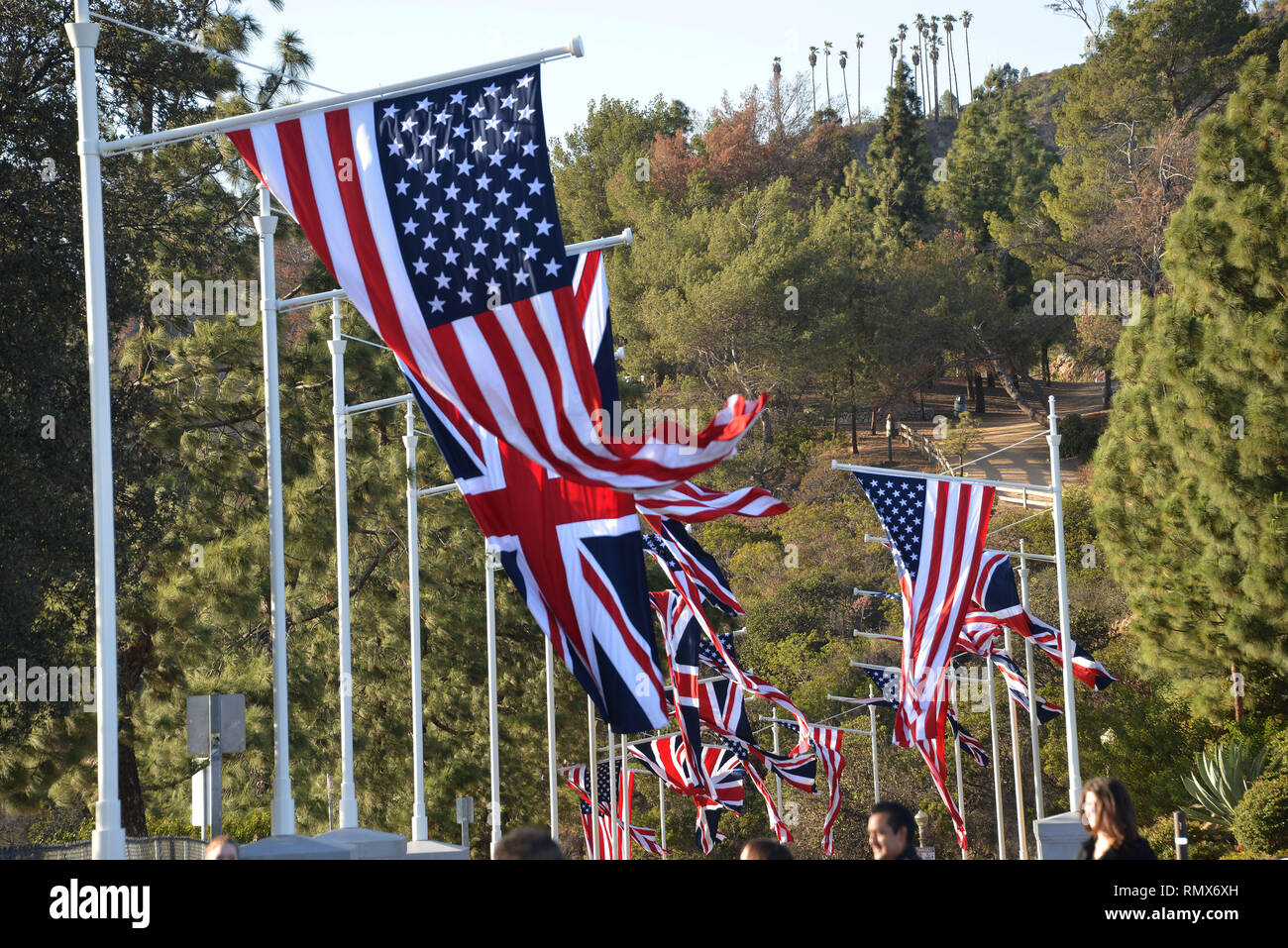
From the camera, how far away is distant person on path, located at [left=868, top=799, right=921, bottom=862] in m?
6.22

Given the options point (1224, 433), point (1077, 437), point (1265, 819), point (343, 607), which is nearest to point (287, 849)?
point (343, 607)

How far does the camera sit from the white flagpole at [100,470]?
9344 millimetres

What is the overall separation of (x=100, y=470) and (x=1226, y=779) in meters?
25.5

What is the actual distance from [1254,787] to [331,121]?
24.2m

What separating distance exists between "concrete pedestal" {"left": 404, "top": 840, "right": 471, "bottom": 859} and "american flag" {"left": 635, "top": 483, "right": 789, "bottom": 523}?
3.29 meters

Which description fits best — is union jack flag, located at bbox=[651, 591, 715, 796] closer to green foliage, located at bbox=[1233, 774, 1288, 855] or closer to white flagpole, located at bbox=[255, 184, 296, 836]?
white flagpole, located at bbox=[255, 184, 296, 836]

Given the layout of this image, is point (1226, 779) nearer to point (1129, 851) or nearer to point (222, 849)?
point (1129, 851)

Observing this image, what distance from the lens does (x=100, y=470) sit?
9.70 meters

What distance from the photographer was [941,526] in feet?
60.2

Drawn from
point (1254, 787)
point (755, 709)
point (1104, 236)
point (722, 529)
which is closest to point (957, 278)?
point (1104, 236)

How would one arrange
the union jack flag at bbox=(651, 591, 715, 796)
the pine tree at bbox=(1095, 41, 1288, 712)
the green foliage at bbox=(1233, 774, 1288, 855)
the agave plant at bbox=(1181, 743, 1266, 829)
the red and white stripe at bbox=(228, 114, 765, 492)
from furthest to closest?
the pine tree at bbox=(1095, 41, 1288, 712), the agave plant at bbox=(1181, 743, 1266, 829), the green foliage at bbox=(1233, 774, 1288, 855), the union jack flag at bbox=(651, 591, 715, 796), the red and white stripe at bbox=(228, 114, 765, 492)

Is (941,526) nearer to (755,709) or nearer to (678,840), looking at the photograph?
(678,840)

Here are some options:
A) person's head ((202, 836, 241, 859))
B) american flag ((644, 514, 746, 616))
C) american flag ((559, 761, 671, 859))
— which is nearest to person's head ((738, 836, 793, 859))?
person's head ((202, 836, 241, 859))

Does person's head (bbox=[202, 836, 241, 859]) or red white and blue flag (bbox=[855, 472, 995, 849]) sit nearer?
person's head (bbox=[202, 836, 241, 859])
